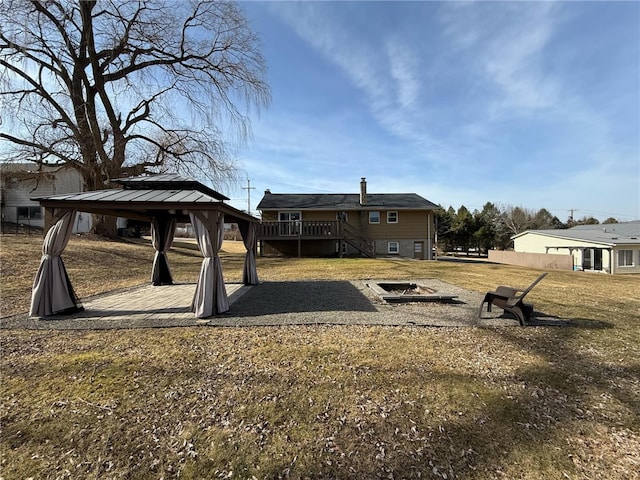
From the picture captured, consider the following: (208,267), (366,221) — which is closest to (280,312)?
(208,267)

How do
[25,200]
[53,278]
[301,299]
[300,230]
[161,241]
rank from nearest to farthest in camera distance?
[53,278] → [301,299] → [161,241] → [300,230] → [25,200]

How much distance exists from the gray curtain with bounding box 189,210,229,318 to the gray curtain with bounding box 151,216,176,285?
14.6 ft

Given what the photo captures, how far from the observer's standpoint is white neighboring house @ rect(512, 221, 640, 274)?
25234 millimetres

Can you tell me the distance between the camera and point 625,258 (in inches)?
1011

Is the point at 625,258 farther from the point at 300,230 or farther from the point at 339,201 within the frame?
the point at 300,230

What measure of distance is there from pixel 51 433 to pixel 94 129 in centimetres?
2110

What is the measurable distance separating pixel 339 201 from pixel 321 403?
73.9 feet

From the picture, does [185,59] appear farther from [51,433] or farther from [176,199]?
[51,433]

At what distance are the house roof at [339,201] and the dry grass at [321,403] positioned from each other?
60.0 ft

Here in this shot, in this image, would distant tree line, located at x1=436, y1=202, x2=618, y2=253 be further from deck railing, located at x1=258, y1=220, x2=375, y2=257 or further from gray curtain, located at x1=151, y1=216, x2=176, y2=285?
gray curtain, located at x1=151, y1=216, x2=176, y2=285

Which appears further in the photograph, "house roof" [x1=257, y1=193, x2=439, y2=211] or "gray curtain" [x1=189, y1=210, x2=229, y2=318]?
"house roof" [x1=257, y1=193, x2=439, y2=211]

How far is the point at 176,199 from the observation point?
6.28m

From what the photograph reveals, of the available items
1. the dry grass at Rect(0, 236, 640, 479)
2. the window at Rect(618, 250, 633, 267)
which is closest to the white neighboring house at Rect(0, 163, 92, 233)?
the dry grass at Rect(0, 236, 640, 479)

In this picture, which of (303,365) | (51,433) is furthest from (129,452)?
(303,365)
